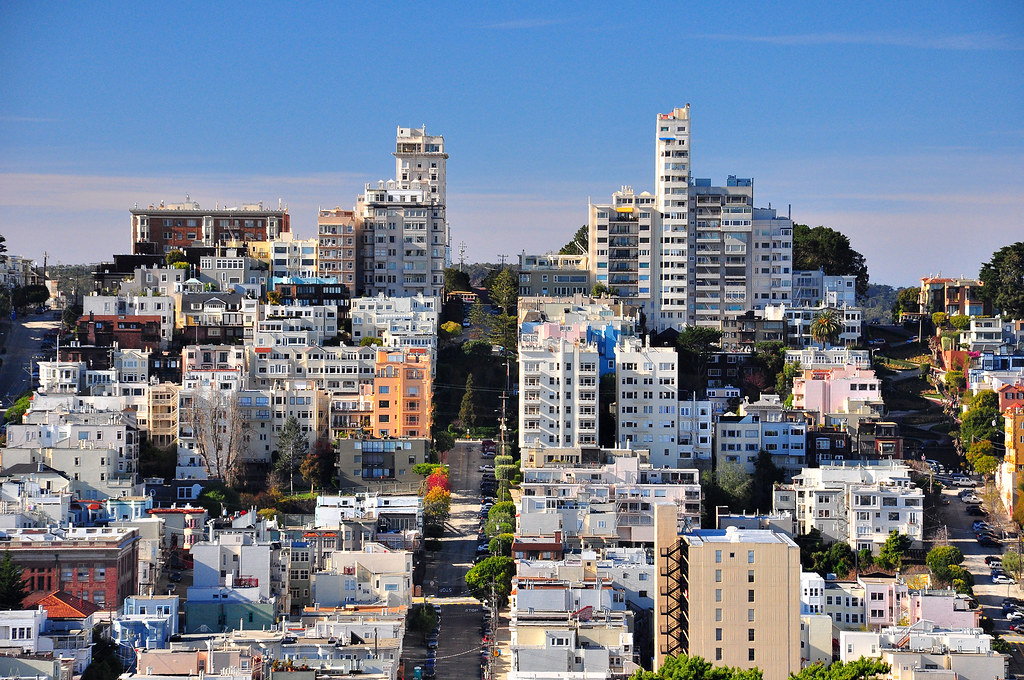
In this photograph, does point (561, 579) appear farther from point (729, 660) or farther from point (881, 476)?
point (881, 476)

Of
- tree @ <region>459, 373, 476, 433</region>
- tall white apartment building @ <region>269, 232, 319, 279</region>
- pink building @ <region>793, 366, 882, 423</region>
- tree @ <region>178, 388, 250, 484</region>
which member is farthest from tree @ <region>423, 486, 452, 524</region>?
tall white apartment building @ <region>269, 232, 319, 279</region>

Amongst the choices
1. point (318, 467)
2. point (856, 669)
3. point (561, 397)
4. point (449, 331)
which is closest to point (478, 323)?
point (449, 331)

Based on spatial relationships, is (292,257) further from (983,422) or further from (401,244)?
(983,422)

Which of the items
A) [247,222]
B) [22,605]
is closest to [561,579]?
[22,605]

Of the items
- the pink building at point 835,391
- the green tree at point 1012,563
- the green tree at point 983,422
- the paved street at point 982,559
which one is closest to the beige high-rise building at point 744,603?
the paved street at point 982,559

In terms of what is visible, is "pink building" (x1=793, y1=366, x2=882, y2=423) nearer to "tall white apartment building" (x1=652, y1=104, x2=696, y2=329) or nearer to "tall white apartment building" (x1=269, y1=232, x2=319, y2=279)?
"tall white apartment building" (x1=652, y1=104, x2=696, y2=329)

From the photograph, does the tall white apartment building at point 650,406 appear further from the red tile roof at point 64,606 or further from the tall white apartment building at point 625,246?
the red tile roof at point 64,606
